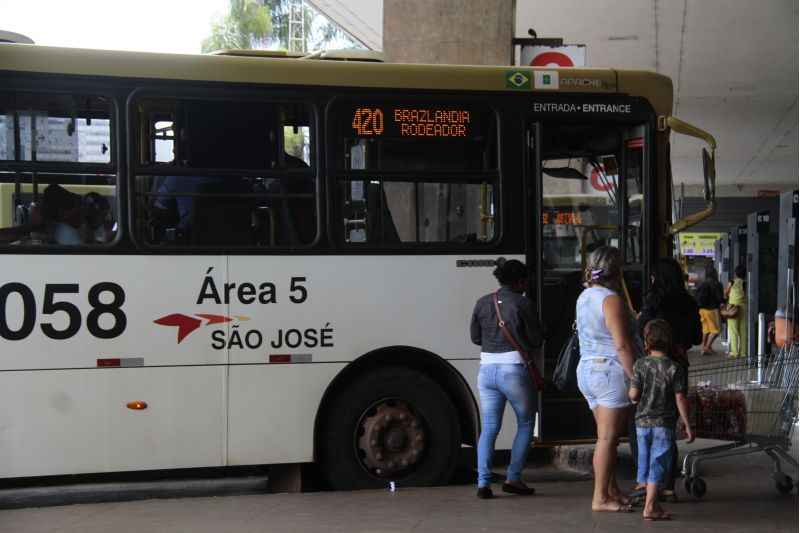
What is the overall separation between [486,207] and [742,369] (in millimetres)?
2175

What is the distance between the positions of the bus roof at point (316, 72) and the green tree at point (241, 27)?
206 feet

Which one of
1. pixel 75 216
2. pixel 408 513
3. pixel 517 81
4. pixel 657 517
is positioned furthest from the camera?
pixel 517 81

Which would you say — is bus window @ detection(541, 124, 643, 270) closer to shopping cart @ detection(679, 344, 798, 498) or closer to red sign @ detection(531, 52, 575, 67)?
shopping cart @ detection(679, 344, 798, 498)

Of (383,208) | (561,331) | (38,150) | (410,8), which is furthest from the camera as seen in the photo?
(410,8)

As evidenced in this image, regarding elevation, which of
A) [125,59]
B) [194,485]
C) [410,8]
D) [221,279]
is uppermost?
[410,8]

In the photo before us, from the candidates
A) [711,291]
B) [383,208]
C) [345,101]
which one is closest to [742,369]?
[383,208]

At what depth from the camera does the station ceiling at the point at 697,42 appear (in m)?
22.7

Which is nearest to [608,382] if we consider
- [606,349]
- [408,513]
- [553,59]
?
[606,349]

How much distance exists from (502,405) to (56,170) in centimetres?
344

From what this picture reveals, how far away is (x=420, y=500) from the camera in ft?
27.5

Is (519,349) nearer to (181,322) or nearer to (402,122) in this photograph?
(402,122)

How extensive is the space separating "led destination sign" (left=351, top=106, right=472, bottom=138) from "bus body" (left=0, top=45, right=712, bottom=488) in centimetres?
1

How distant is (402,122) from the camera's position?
884 centimetres

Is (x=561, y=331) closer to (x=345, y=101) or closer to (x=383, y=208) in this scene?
(x=383, y=208)
